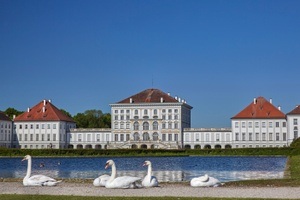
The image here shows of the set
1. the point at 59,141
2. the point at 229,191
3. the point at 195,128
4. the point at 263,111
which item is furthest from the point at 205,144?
the point at 229,191

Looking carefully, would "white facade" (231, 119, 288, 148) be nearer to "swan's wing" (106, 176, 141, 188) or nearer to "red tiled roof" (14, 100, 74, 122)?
"red tiled roof" (14, 100, 74, 122)

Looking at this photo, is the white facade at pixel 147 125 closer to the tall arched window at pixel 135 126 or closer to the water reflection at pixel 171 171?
the tall arched window at pixel 135 126

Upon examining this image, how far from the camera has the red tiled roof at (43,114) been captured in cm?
8650

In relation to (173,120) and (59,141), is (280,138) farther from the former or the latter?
(59,141)

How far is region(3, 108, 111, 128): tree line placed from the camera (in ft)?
329

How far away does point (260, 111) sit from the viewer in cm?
8306

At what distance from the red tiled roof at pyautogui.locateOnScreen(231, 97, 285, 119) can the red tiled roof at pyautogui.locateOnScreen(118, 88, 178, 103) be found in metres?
10.6

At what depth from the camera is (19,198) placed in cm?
1238

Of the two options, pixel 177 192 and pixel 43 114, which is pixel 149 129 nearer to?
pixel 43 114

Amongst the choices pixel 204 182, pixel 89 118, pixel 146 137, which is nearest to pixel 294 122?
pixel 146 137

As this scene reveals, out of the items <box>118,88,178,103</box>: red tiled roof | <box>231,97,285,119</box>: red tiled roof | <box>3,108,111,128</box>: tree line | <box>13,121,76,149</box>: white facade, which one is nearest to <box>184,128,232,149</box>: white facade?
<box>231,97,285,119</box>: red tiled roof

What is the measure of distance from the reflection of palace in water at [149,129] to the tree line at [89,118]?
38.8 feet

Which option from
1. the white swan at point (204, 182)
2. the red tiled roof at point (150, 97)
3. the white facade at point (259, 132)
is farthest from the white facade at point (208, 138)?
the white swan at point (204, 182)

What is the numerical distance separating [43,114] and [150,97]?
16.9m
